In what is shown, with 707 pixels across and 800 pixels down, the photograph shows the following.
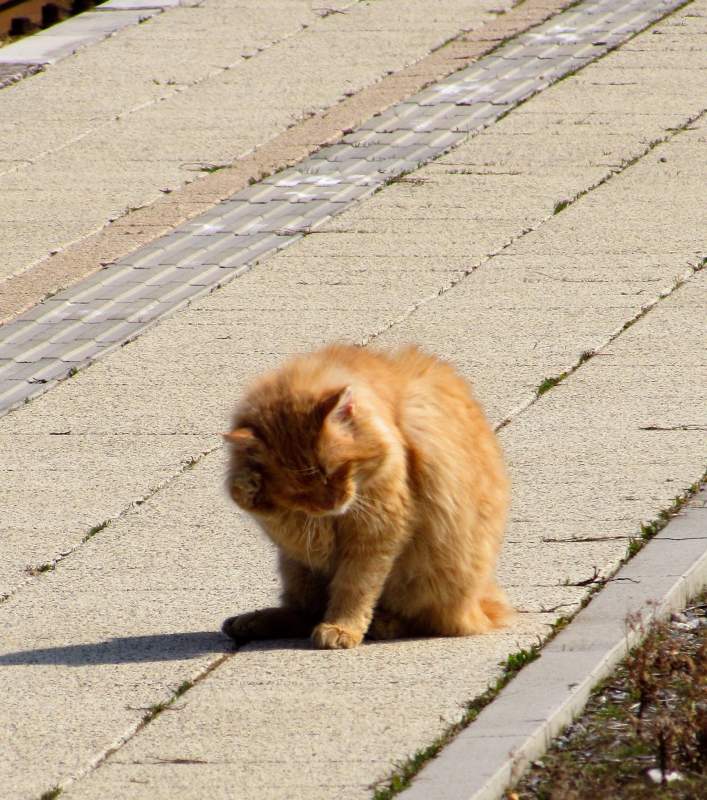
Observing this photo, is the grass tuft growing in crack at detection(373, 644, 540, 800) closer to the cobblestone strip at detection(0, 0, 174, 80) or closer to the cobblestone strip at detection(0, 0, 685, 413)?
the cobblestone strip at detection(0, 0, 685, 413)

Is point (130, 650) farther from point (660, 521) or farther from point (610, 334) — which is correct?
point (610, 334)

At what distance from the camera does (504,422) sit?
6.69 metres

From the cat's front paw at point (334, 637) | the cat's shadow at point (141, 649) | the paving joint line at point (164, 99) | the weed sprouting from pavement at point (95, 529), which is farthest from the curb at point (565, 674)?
the paving joint line at point (164, 99)

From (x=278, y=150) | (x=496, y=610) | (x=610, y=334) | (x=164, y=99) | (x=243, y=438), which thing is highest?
(x=164, y=99)

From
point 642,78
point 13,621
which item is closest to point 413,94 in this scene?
point 642,78

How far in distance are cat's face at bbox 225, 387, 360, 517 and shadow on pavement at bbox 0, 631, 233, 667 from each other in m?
0.53

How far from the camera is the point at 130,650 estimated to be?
15.8 feet

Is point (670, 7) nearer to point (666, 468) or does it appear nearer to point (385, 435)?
point (666, 468)

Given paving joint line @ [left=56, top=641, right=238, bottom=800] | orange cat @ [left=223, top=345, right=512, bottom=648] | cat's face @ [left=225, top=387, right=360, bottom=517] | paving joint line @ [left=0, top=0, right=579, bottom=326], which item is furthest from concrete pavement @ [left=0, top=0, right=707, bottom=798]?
paving joint line @ [left=0, top=0, right=579, bottom=326]

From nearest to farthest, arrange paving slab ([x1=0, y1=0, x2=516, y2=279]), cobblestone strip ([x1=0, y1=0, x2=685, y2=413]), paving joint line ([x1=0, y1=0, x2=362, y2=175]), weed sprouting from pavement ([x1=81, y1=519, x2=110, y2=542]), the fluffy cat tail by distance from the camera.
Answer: the fluffy cat tail < weed sprouting from pavement ([x1=81, y1=519, x2=110, y2=542]) < cobblestone strip ([x1=0, y1=0, x2=685, y2=413]) < paving slab ([x1=0, y1=0, x2=516, y2=279]) < paving joint line ([x1=0, y1=0, x2=362, y2=175])

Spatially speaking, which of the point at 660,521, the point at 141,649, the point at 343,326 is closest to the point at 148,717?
the point at 141,649

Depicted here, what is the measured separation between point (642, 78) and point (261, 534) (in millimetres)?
7220

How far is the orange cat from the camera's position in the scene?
4.48m

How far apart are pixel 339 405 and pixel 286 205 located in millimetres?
5707
